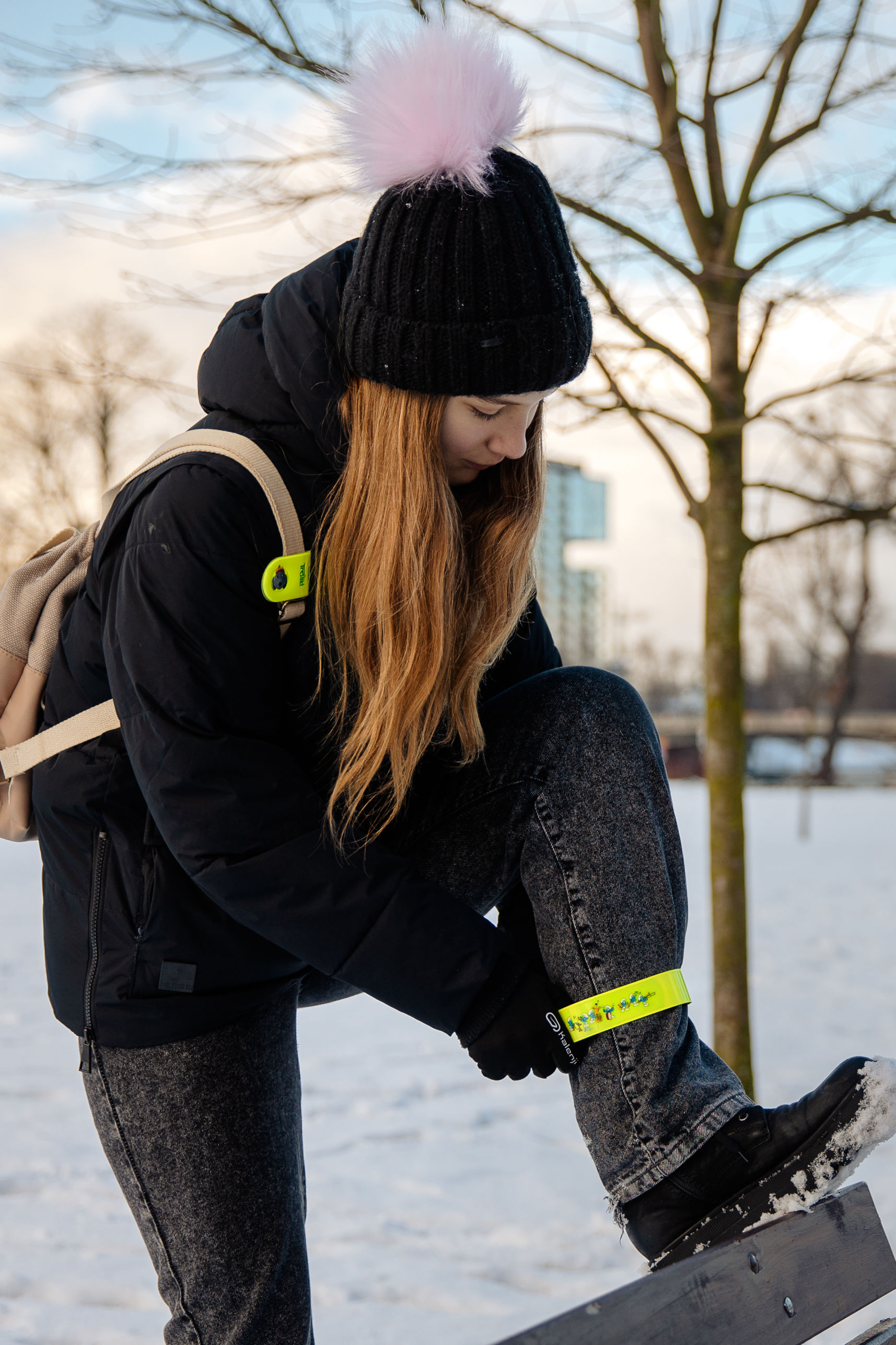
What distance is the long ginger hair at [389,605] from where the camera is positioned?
149 centimetres

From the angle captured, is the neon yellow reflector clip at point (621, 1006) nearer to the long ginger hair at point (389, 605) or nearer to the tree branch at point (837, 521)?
the long ginger hair at point (389, 605)

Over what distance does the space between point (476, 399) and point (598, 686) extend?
1.39 feet

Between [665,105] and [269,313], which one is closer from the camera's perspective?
[269,313]

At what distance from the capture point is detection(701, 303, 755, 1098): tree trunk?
11.1 feet

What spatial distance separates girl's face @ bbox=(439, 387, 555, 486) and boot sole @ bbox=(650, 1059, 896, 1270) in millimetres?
934

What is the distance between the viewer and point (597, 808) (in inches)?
57.5

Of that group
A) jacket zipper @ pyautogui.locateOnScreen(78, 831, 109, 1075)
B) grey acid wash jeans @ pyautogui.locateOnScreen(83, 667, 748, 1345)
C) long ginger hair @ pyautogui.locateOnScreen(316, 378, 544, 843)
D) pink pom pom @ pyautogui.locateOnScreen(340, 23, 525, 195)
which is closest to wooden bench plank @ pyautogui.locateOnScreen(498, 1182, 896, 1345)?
grey acid wash jeans @ pyautogui.locateOnScreen(83, 667, 748, 1345)

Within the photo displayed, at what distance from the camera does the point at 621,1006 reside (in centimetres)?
139

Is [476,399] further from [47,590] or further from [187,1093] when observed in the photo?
[187,1093]

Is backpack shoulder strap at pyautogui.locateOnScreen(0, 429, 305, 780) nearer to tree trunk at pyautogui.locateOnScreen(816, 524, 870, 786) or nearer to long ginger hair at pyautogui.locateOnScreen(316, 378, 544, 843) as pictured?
long ginger hair at pyautogui.locateOnScreen(316, 378, 544, 843)

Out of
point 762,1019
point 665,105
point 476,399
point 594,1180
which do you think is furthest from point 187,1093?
point 762,1019

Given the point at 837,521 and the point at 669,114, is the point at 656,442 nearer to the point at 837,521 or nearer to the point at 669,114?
the point at 837,521

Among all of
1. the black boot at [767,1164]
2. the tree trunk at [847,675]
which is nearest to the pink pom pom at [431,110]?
the black boot at [767,1164]

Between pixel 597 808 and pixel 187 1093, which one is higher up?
pixel 597 808
